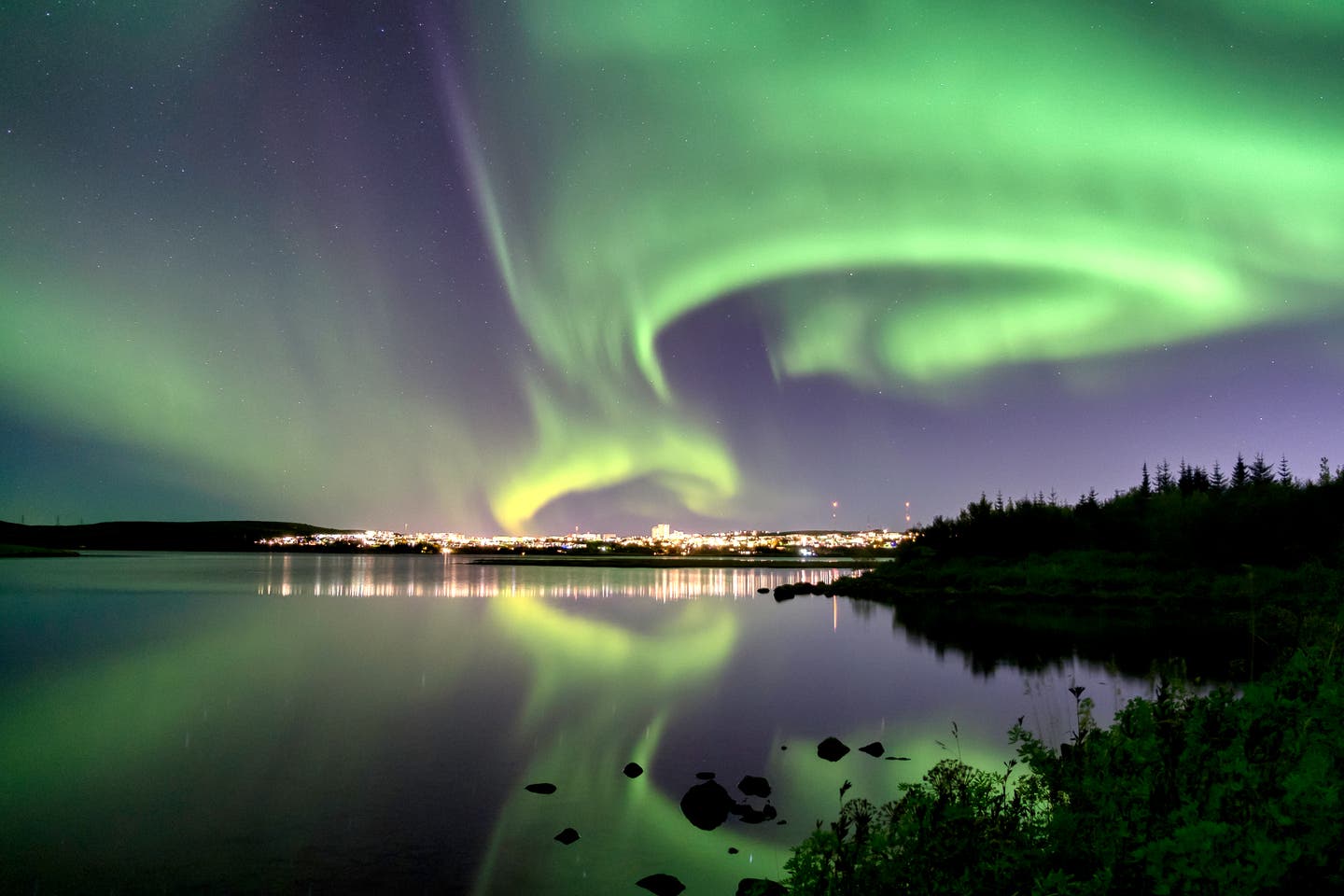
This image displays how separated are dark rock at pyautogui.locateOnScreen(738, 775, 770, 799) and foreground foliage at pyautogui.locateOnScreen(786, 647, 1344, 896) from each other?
1081cm

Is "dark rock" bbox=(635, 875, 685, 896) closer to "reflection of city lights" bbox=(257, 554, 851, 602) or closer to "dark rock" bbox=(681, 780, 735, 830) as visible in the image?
"dark rock" bbox=(681, 780, 735, 830)

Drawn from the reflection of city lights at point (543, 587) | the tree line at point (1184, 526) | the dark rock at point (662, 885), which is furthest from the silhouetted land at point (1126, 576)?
the dark rock at point (662, 885)

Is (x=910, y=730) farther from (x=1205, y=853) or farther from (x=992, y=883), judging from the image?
(x=1205, y=853)

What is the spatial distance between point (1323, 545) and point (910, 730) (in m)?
52.0

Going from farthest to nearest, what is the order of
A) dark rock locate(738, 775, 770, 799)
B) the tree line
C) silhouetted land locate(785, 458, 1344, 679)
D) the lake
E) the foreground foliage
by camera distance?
the tree line < silhouetted land locate(785, 458, 1344, 679) < dark rock locate(738, 775, 770, 799) < the lake < the foreground foliage

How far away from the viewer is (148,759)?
23969mm

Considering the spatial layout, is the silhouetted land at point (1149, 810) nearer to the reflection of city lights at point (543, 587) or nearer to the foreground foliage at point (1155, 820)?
the foreground foliage at point (1155, 820)

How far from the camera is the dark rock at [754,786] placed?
67.0 ft

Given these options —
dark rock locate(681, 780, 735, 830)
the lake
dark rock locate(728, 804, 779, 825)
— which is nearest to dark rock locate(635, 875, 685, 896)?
the lake

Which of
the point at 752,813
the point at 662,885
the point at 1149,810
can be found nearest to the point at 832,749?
the point at 752,813

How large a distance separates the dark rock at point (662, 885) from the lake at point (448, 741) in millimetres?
347

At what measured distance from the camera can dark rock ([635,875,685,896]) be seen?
48.2 feet

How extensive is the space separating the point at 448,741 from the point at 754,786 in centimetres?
1056

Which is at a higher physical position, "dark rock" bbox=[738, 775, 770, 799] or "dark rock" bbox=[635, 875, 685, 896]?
"dark rock" bbox=[635, 875, 685, 896]
